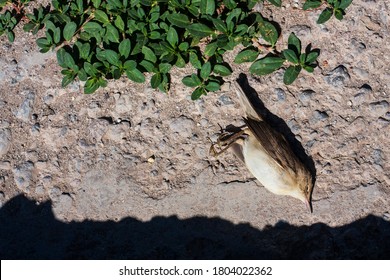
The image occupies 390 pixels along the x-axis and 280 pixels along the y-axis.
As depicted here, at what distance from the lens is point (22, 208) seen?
Answer: 3.28m

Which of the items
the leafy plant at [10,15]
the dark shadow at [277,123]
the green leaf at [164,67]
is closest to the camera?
the dark shadow at [277,123]

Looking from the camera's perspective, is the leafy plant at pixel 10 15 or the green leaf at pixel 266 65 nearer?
the green leaf at pixel 266 65

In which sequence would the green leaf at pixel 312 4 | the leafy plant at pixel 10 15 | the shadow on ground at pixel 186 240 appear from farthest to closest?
the leafy plant at pixel 10 15 < the green leaf at pixel 312 4 < the shadow on ground at pixel 186 240

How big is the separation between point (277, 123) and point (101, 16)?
4.00ft

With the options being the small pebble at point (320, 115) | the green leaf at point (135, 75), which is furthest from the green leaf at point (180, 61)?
the small pebble at point (320, 115)

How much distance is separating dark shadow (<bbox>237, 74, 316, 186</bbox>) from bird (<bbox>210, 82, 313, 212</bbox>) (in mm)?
62

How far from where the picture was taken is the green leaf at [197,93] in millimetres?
3295

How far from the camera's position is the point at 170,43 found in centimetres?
330

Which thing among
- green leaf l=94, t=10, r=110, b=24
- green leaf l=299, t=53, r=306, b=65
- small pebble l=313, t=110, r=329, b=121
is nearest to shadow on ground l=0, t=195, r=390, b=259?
small pebble l=313, t=110, r=329, b=121

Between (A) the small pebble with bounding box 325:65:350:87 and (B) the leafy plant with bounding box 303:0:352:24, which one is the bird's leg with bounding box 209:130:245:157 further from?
(B) the leafy plant with bounding box 303:0:352:24

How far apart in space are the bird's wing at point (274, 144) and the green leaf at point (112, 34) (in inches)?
36.2

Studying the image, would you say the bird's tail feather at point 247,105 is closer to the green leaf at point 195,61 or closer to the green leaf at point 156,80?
the green leaf at point 195,61

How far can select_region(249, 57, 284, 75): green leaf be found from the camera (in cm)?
332
